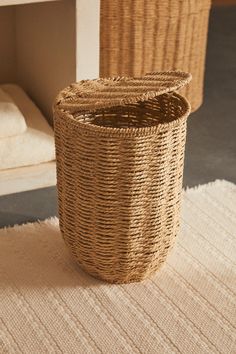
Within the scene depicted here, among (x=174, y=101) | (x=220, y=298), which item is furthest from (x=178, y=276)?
(x=174, y=101)

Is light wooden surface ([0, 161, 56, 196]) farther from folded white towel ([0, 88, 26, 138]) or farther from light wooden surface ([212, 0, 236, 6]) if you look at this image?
light wooden surface ([212, 0, 236, 6])

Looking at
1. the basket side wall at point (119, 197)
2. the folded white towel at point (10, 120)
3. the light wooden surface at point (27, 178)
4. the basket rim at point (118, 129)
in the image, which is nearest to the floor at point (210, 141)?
the light wooden surface at point (27, 178)

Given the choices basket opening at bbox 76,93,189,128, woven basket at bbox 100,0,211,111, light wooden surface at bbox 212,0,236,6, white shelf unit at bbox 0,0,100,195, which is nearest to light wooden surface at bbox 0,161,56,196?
white shelf unit at bbox 0,0,100,195

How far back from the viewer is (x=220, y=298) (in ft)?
3.83

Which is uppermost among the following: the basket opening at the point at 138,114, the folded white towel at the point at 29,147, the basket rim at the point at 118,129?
the basket rim at the point at 118,129

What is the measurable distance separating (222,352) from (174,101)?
445mm

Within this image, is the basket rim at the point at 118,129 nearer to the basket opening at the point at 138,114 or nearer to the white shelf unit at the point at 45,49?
the basket opening at the point at 138,114

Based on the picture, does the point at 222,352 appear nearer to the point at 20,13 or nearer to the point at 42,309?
the point at 42,309

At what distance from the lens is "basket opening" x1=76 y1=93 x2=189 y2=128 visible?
4.08ft

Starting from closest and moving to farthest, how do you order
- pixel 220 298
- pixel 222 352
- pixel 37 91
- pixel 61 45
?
pixel 222 352, pixel 220 298, pixel 61 45, pixel 37 91

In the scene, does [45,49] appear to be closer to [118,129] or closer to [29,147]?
[29,147]

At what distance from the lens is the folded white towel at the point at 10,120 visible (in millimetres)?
1416

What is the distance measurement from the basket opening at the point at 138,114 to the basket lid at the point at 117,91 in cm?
7

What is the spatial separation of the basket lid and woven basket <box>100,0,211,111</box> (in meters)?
0.44
